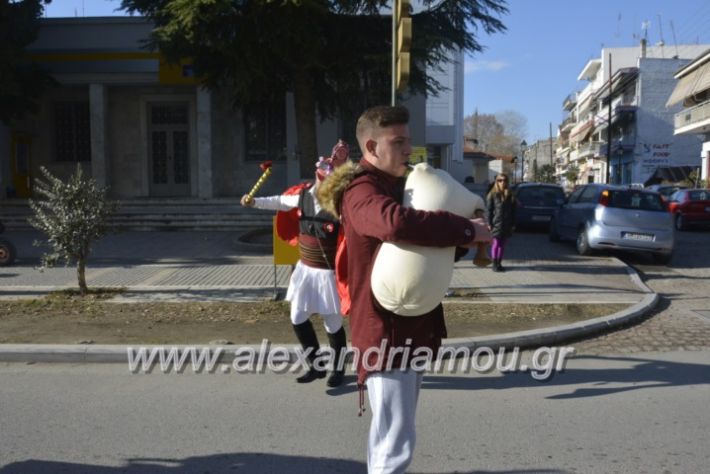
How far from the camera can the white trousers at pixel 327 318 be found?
556cm

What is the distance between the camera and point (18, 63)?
63.8 feet

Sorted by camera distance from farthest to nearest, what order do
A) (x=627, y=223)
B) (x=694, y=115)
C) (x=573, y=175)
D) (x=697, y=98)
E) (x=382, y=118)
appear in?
1. (x=573, y=175)
2. (x=697, y=98)
3. (x=694, y=115)
4. (x=627, y=223)
5. (x=382, y=118)

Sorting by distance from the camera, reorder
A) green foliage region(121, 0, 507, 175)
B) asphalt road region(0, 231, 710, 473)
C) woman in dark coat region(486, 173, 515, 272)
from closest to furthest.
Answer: asphalt road region(0, 231, 710, 473) < woman in dark coat region(486, 173, 515, 272) < green foliage region(121, 0, 507, 175)

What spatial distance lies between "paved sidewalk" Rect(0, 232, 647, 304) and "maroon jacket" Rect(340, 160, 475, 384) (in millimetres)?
6539

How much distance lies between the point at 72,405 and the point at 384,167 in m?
3.74

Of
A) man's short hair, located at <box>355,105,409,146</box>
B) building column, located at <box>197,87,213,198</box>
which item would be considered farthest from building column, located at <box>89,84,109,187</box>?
man's short hair, located at <box>355,105,409,146</box>

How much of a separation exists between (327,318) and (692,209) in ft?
65.9

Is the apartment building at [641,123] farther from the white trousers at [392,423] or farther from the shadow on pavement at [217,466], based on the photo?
the white trousers at [392,423]

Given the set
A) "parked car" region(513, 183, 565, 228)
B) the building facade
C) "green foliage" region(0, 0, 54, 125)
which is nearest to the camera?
"green foliage" region(0, 0, 54, 125)

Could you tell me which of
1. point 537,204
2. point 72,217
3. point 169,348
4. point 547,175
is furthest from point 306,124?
point 547,175

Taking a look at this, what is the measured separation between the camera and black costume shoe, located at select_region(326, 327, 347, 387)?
18.6 feet

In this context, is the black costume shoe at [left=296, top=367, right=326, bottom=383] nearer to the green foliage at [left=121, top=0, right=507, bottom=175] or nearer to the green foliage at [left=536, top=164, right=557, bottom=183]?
the green foliage at [left=121, top=0, right=507, bottom=175]

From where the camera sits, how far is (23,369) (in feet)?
20.9

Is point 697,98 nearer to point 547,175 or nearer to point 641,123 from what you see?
point 641,123
